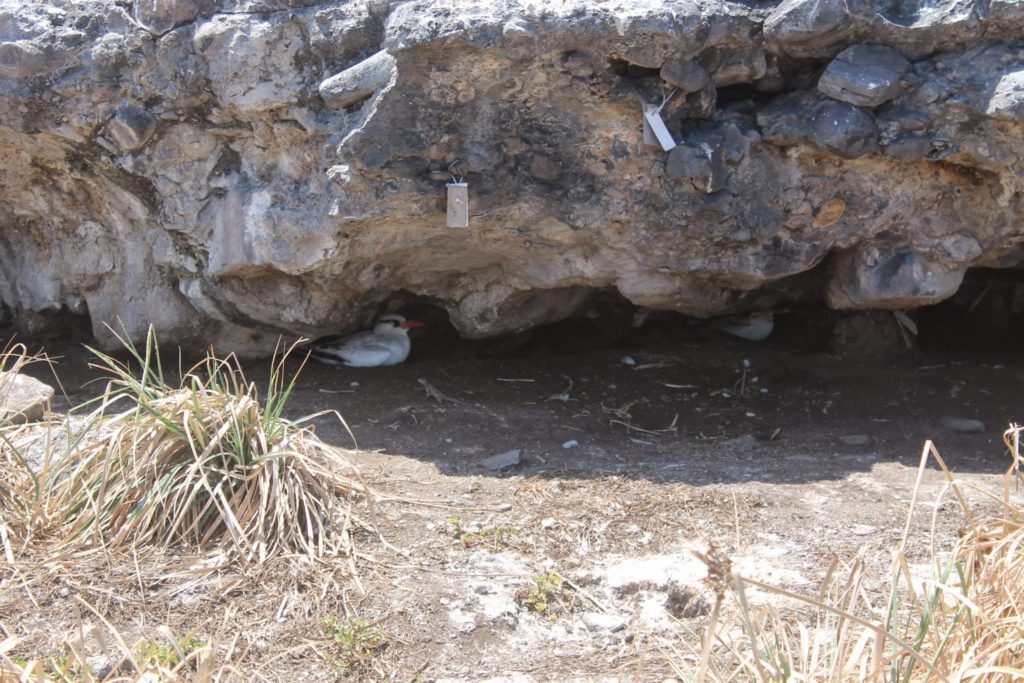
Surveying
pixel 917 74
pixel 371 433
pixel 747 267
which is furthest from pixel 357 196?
pixel 917 74

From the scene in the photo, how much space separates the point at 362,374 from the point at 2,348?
6.37 feet

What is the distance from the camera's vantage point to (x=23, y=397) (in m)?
4.00

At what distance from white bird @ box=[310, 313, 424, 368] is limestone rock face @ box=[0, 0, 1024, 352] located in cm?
40

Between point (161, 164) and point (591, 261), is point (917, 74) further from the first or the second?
point (161, 164)

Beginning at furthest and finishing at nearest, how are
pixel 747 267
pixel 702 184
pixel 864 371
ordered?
pixel 864 371, pixel 747 267, pixel 702 184

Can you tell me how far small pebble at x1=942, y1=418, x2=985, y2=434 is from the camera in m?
4.15

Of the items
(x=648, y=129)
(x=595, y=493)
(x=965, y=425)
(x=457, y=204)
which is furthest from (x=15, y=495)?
(x=965, y=425)

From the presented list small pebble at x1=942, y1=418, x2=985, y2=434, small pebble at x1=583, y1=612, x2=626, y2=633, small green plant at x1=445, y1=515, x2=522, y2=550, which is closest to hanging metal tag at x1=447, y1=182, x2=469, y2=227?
small green plant at x1=445, y1=515, x2=522, y2=550

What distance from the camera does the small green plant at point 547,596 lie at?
117 inches

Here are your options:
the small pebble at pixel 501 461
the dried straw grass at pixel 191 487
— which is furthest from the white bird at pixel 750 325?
A: the dried straw grass at pixel 191 487

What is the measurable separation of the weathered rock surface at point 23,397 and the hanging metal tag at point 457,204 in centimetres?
172

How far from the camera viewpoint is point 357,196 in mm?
3957

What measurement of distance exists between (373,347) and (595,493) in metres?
1.82

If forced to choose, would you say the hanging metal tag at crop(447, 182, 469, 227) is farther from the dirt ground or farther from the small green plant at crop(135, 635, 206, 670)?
the small green plant at crop(135, 635, 206, 670)
